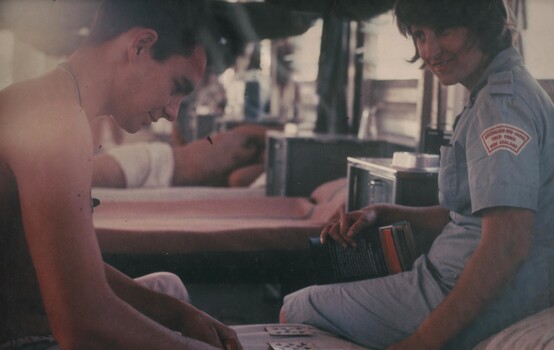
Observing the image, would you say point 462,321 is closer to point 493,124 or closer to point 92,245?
point 493,124

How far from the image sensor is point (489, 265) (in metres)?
1.21

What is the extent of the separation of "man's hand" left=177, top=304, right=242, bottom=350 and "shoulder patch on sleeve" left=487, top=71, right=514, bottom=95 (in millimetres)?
685

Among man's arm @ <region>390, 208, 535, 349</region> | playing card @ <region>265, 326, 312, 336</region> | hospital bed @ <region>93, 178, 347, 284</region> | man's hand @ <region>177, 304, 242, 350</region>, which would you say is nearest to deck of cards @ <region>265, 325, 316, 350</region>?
→ playing card @ <region>265, 326, 312, 336</region>

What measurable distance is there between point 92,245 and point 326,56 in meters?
2.90

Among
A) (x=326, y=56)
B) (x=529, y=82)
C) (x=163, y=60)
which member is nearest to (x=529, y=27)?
(x=529, y=82)

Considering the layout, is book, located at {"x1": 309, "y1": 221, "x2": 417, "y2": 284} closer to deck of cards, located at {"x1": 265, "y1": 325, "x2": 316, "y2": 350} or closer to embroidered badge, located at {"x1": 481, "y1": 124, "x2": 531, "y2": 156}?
deck of cards, located at {"x1": 265, "y1": 325, "x2": 316, "y2": 350}

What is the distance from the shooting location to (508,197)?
3.92 ft

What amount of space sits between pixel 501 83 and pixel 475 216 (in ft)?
0.90

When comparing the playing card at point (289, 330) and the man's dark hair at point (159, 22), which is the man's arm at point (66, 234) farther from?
the playing card at point (289, 330)

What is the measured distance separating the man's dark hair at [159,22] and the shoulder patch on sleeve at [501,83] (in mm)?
570

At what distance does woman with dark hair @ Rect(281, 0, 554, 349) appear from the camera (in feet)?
3.98

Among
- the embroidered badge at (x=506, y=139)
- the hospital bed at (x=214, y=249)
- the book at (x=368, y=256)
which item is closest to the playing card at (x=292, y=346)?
the book at (x=368, y=256)

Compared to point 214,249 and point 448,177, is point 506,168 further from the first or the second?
point 214,249

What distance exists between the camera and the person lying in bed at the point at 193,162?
372 centimetres
